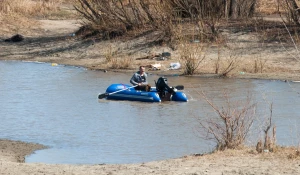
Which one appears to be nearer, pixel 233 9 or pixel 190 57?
pixel 190 57

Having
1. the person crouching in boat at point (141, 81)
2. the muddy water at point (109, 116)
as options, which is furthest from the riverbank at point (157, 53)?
the person crouching in boat at point (141, 81)

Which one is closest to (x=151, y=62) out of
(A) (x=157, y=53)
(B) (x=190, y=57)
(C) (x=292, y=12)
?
(A) (x=157, y=53)

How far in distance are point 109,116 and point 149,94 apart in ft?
6.87

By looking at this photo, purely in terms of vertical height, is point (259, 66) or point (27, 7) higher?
point (27, 7)

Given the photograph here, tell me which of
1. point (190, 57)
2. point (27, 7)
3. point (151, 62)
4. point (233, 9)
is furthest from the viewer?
point (27, 7)

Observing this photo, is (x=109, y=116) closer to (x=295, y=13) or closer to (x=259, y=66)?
(x=259, y=66)

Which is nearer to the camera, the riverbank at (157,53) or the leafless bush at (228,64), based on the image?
the leafless bush at (228,64)

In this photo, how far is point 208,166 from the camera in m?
10.1

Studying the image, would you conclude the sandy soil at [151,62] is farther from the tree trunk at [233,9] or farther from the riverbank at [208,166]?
the tree trunk at [233,9]

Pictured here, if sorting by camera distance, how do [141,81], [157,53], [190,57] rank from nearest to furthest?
[141,81], [190,57], [157,53]

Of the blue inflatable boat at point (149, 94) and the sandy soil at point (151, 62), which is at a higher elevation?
the sandy soil at point (151, 62)

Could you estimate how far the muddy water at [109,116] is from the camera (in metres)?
13.3

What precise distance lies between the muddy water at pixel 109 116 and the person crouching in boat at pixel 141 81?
0.51m

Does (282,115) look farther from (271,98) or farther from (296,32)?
(296,32)
